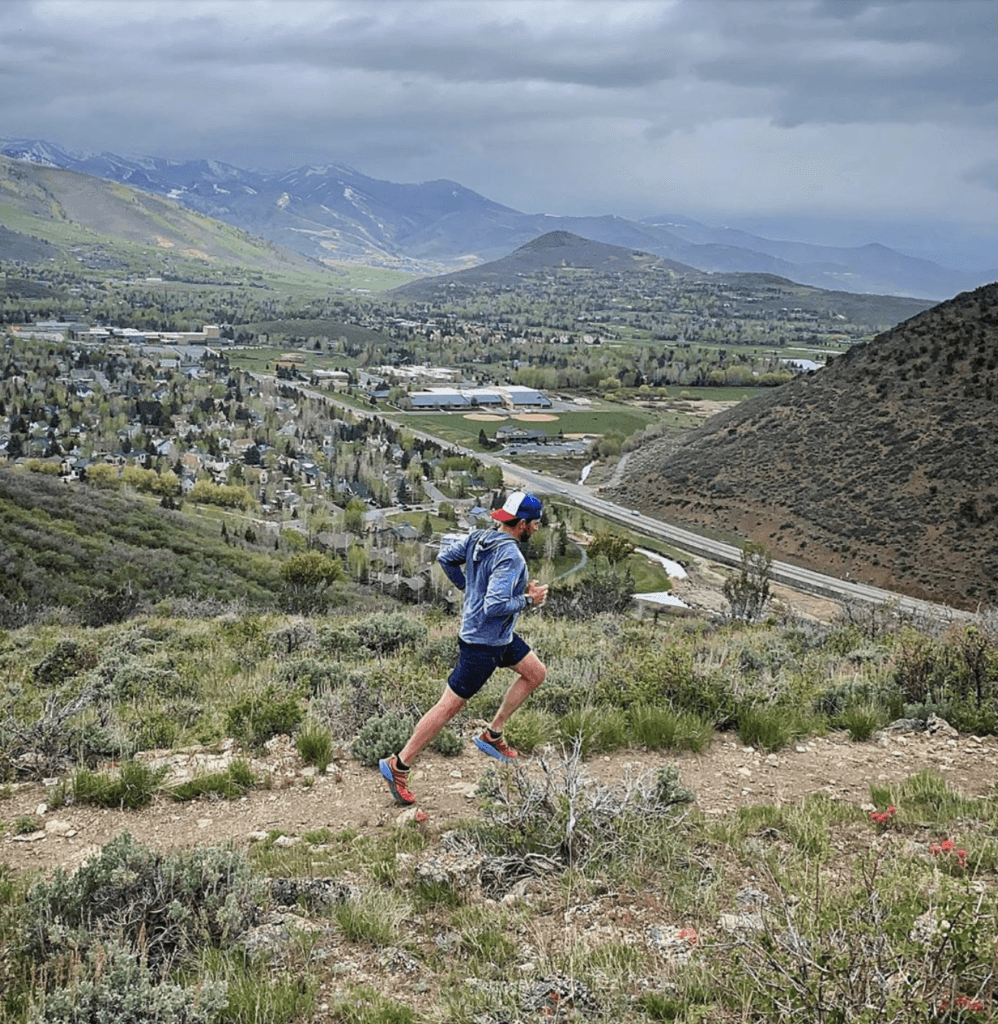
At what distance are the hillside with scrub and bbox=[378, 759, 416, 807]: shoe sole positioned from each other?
0.49 feet

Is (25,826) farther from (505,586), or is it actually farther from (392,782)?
(505,586)

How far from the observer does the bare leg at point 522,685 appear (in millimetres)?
Result: 6031

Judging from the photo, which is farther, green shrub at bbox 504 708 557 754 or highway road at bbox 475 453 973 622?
highway road at bbox 475 453 973 622

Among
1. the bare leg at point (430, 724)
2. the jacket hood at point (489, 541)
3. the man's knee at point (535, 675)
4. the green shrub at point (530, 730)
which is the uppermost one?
the jacket hood at point (489, 541)

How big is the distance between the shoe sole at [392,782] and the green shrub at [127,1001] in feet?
7.36

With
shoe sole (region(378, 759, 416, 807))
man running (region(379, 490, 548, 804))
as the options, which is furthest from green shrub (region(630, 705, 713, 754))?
shoe sole (region(378, 759, 416, 807))

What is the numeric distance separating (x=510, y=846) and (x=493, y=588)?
5.33ft

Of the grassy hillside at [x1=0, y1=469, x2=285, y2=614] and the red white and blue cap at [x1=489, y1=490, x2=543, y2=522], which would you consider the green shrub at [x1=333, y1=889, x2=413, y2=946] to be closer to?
the red white and blue cap at [x1=489, y1=490, x2=543, y2=522]

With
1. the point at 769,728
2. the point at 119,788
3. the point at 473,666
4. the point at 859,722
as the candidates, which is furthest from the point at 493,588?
the point at 859,722

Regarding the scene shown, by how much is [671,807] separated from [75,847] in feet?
12.0

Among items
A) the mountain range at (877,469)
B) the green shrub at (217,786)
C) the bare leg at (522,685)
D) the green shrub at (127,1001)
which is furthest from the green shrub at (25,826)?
the mountain range at (877,469)

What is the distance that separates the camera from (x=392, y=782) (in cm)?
568

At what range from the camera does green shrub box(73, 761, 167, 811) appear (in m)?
5.56

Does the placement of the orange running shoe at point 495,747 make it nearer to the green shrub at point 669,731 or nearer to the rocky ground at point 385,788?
the rocky ground at point 385,788
